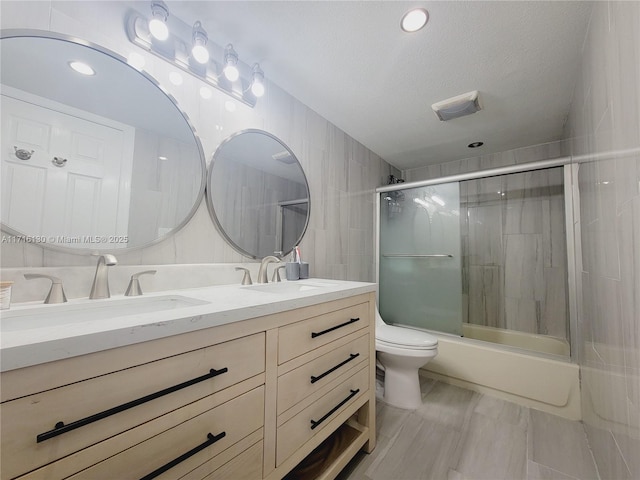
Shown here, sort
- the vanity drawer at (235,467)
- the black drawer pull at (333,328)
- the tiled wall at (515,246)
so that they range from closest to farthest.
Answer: the vanity drawer at (235,467)
the black drawer pull at (333,328)
the tiled wall at (515,246)

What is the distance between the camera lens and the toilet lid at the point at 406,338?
1.66 m

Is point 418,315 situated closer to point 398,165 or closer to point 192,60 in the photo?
point 398,165

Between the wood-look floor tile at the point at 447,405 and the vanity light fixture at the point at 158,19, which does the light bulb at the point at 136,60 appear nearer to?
the vanity light fixture at the point at 158,19

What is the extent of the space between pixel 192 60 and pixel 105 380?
1.34 metres

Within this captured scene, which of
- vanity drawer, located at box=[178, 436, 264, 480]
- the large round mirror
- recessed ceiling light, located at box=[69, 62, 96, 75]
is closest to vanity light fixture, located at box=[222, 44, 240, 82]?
the large round mirror

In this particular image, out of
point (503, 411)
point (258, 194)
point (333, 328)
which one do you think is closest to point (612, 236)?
point (333, 328)

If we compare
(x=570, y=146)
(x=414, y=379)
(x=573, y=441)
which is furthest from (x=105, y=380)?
(x=570, y=146)

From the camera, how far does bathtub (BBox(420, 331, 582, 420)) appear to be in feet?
5.46

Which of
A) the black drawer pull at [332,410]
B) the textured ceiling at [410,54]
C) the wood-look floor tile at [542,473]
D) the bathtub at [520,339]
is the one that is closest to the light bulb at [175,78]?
the textured ceiling at [410,54]

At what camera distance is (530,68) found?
1.47 meters

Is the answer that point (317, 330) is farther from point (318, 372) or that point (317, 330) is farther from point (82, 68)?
point (82, 68)

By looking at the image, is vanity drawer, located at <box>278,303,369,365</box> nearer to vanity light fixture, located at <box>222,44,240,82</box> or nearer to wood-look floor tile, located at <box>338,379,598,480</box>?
wood-look floor tile, located at <box>338,379,598,480</box>

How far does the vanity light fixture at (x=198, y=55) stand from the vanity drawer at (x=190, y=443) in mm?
1383

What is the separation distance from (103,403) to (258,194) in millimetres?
1183
